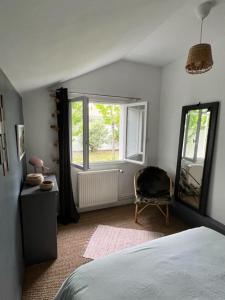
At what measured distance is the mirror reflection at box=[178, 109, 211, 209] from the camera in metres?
2.66

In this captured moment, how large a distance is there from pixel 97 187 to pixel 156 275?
82.1 inches

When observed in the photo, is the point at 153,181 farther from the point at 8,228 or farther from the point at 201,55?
the point at 8,228

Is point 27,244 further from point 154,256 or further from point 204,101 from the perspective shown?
point 204,101

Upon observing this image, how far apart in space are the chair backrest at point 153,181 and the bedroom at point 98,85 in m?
0.26

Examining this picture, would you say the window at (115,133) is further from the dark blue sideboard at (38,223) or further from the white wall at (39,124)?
the dark blue sideboard at (38,223)

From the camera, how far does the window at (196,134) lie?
2625mm

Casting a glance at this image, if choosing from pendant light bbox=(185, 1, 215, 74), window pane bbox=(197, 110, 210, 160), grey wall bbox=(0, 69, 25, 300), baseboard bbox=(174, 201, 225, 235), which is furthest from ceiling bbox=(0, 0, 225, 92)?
baseboard bbox=(174, 201, 225, 235)

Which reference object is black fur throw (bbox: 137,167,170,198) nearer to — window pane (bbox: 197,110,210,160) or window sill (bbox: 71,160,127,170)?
window sill (bbox: 71,160,127,170)

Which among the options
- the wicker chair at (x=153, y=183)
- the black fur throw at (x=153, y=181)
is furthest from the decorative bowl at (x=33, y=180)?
the black fur throw at (x=153, y=181)

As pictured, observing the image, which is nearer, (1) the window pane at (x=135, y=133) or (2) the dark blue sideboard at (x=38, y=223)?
(2) the dark blue sideboard at (x=38, y=223)

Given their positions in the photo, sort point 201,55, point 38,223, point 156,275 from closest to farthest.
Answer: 1. point 156,275
2. point 201,55
3. point 38,223

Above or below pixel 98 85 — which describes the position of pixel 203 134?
below

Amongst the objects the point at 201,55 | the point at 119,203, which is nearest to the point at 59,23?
the point at 201,55

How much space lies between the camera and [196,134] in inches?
109
